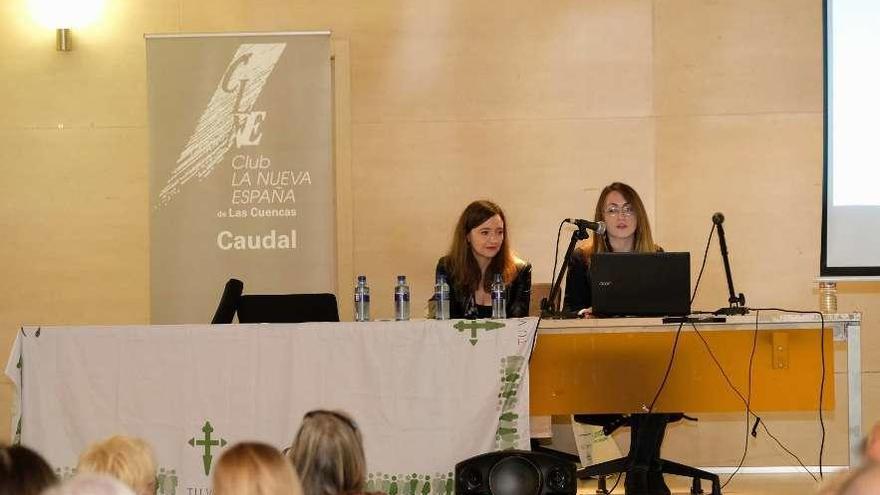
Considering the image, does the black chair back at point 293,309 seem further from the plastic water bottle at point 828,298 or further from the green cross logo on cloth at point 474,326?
the plastic water bottle at point 828,298

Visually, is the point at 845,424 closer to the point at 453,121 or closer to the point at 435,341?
the point at 453,121

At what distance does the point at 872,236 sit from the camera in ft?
18.9

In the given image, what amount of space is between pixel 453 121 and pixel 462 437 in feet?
8.83

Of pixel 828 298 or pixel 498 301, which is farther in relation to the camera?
pixel 828 298

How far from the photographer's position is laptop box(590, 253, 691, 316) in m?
4.61

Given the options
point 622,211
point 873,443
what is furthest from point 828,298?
point 873,443

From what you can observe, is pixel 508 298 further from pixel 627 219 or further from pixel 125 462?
pixel 125 462

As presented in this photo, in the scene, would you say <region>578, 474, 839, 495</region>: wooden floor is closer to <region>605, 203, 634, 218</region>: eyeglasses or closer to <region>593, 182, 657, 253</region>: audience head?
<region>593, 182, 657, 253</region>: audience head

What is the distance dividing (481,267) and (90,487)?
12.2ft

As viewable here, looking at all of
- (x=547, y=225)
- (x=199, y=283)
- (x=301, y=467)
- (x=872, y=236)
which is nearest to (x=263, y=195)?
(x=199, y=283)

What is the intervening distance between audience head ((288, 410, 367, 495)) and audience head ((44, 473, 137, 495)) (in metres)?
0.80

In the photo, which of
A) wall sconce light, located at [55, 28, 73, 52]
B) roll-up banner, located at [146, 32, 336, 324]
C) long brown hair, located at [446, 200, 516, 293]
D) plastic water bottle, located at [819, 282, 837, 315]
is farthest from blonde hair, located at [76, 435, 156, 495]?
wall sconce light, located at [55, 28, 73, 52]

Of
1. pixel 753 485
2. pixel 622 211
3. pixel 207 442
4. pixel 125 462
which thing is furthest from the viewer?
pixel 753 485

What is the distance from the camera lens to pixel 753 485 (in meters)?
5.98
